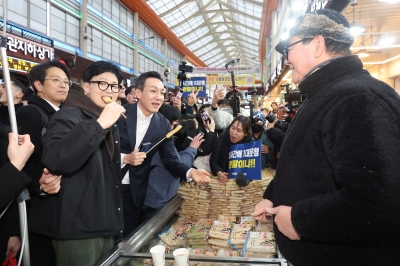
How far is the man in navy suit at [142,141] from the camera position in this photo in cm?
244

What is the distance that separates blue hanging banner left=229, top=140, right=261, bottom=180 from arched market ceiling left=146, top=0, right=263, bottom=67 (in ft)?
47.1

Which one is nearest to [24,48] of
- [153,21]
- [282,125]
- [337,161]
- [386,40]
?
[282,125]

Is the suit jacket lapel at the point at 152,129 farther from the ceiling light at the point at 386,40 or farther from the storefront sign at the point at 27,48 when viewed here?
the ceiling light at the point at 386,40

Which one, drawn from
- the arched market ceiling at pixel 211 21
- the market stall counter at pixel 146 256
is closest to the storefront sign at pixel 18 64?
the market stall counter at pixel 146 256

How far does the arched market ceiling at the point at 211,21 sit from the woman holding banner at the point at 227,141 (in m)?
13.7

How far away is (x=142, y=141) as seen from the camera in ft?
8.16

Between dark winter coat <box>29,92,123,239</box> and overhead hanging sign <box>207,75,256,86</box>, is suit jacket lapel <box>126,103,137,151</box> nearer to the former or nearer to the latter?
dark winter coat <box>29,92,123,239</box>

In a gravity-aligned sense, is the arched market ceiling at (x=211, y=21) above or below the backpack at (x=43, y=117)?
above

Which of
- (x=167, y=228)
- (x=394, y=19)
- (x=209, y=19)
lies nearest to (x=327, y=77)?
(x=167, y=228)

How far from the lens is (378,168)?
0.83m

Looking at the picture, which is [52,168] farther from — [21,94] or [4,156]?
[21,94]

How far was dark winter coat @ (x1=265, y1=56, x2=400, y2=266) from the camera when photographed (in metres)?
0.84

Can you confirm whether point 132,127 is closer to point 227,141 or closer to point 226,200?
point 226,200

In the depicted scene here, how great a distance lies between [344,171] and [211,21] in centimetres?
2844
